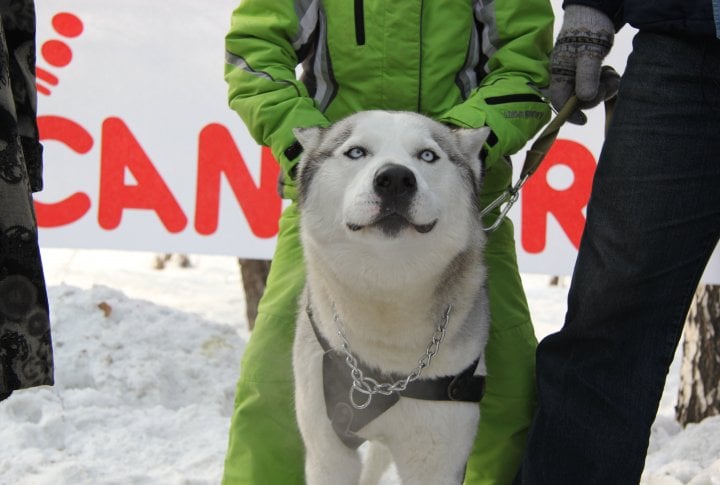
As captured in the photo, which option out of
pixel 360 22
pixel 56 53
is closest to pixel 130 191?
Answer: pixel 56 53

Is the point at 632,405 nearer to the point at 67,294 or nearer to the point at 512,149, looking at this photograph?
the point at 512,149

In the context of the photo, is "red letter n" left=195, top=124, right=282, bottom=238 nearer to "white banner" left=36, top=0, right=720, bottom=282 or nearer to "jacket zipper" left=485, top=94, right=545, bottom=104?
"white banner" left=36, top=0, right=720, bottom=282

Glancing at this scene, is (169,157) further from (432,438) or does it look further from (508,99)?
(432,438)

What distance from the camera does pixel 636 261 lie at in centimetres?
182

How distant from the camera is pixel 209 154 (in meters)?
3.65

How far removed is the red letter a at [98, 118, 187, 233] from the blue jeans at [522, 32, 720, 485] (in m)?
2.14

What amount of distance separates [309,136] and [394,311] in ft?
1.62

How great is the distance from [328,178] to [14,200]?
0.74 meters

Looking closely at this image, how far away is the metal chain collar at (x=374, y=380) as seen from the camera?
1.95 m

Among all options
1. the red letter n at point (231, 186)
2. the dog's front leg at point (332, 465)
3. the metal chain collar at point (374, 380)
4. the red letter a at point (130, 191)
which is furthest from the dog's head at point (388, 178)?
the red letter a at point (130, 191)

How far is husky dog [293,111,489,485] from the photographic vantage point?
1918 millimetres

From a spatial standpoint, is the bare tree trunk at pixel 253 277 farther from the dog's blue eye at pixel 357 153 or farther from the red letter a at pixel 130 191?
the dog's blue eye at pixel 357 153

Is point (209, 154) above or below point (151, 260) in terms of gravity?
above

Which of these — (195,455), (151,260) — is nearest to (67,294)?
(195,455)
